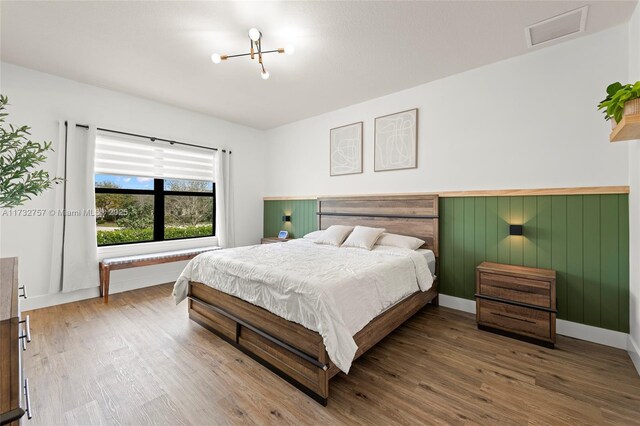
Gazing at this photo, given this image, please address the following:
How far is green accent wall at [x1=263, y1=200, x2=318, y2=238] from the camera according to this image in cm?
495

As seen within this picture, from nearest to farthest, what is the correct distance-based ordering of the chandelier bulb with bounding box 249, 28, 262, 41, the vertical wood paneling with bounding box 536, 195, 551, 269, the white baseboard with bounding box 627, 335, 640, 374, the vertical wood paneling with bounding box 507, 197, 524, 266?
the white baseboard with bounding box 627, 335, 640, 374
the chandelier bulb with bounding box 249, 28, 262, 41
the vertical wood paneling with bounding box 536, 195, 551, 269
the vertical wood paneling with bounding box 507, 197, 524, 266

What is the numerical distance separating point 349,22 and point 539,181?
2443 millimetres

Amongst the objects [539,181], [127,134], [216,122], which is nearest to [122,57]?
[127,134]

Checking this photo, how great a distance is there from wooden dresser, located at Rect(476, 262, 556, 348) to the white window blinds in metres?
4.50

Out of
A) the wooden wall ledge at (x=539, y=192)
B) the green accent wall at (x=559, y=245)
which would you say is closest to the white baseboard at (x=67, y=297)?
the wooden wall ledge at (x=539, y=192)

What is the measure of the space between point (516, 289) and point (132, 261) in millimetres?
4571

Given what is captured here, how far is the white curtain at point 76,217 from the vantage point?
343 cm


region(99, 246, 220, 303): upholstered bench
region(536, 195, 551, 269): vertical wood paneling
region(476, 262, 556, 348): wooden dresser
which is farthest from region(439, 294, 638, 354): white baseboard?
region(99, 246, 220, 303): upholstered bench

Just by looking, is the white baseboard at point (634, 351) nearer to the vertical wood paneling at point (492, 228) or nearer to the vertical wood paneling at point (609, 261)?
the vertical wood paneling at point (609, 261)

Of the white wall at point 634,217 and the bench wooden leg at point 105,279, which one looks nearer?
the white wall at point 634,217

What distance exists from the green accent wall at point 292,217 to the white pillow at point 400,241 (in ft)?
5.08

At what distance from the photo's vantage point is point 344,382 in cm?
197

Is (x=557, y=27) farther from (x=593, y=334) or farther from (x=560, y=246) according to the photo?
(x=593, y=334)

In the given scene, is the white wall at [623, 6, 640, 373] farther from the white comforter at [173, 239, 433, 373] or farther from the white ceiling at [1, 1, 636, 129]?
the white comforter at [173, 239, 433, 373]
